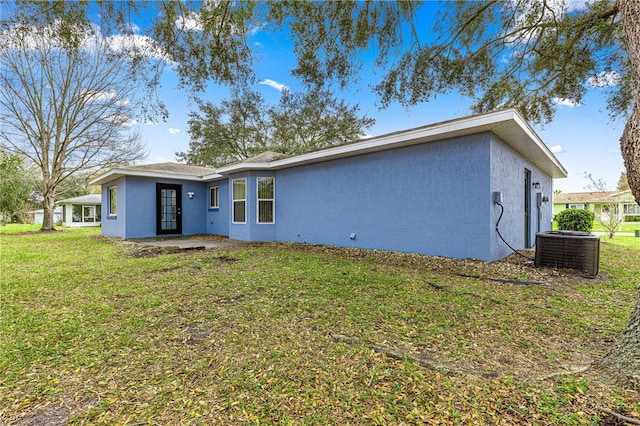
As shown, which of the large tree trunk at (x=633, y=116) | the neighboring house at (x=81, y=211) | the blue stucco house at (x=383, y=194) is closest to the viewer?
the large tree trunk at (x=633, y=116)

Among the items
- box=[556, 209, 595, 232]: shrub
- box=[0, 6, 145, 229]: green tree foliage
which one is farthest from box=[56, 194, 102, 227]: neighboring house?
box=[556, 209, 595, 232]: shrub

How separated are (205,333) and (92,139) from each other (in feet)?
56.8

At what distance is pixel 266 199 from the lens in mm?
9930

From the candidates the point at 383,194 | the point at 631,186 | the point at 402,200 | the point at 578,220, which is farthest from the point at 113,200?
the point at 578,220

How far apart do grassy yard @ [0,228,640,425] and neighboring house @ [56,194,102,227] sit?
2233 cm

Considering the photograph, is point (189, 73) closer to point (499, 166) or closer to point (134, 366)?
point (134, 366)

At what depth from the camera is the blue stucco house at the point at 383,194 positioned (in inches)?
226

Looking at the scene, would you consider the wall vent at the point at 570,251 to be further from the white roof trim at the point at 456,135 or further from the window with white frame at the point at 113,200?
the window with white frame at the point at 113,200

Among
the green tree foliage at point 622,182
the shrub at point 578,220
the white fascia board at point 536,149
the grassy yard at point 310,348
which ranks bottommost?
the grassy yard at point 310,348

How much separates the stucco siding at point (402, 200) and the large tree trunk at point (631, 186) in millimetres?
3477

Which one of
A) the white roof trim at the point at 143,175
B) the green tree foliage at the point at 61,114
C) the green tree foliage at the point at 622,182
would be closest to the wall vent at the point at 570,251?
the white roof trim at the point at 143,175

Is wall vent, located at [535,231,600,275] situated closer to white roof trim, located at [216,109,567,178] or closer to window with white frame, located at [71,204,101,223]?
white roof trim, located at [216,109,567,178]

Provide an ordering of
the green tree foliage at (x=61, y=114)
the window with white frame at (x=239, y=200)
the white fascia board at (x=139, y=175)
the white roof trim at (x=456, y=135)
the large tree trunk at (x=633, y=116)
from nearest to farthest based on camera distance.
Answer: the large tree trunk at (x=633, y=116)
the white roof trim at (x=456, y=135)
the window with white frame at (x=239, y=200)
the white fascia board at (x=139, y=175)
the green tree foliage at (x=61, y=114)

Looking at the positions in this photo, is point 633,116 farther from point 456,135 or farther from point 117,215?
point 117,215
